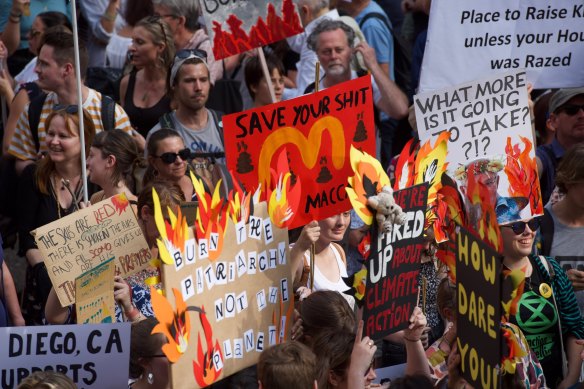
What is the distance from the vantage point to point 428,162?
6.04 m

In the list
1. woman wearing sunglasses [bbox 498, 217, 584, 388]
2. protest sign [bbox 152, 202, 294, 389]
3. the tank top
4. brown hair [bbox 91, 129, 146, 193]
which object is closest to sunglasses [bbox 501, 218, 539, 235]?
woman wearing sunglasses [bbox 498, 217, 584, 388]

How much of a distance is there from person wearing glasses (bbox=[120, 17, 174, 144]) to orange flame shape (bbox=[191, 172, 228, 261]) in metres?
3.67

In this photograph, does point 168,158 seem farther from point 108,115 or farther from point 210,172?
point 108,115

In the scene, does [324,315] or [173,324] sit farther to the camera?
[324,315]

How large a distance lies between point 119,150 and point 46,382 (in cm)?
292

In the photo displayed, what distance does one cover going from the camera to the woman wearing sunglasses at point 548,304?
6.40 meters

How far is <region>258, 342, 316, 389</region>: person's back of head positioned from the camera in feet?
16.7

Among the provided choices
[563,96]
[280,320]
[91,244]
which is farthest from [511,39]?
[91,244]

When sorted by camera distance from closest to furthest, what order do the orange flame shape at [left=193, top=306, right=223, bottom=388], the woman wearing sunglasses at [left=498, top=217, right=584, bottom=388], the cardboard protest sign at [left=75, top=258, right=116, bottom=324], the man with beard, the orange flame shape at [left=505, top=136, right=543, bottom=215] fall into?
the orange flame shape at [left=193, top=306, right=223, bottom=388] < the cardboard protest sign at [left=75, top=258, right=116, bottom=324] < the woman wearing sunglasses at [left=498, top=217, right=584, bottom=388] < the orange flame shape at [left=505, top=136, right=543, bottom=215] < the man with beard

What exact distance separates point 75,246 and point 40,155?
2207mm

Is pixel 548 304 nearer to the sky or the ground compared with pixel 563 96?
nearer to the ground

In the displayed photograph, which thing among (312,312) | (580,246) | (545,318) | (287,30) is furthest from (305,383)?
(287,30)

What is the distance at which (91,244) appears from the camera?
→ 21.2 feet

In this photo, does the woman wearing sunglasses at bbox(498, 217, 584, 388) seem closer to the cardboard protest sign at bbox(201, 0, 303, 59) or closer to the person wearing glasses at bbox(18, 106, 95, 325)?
the cardboard protest sign at bbox(201, 0, 303, 59)
